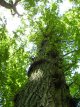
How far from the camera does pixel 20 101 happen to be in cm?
411

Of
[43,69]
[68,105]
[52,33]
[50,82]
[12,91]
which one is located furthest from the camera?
[52,33]

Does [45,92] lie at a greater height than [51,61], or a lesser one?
lesser

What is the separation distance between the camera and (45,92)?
4.29 m

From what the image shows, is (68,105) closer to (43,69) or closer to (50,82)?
(50,82)

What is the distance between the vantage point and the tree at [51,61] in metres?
4.23

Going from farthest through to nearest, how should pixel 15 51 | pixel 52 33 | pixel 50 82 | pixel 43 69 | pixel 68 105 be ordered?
1. pixel 15 51
2. pixel 52 33
3. pixel 43 69
4. pixel 50 82
5. pixel 68 105

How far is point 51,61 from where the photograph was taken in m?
6.04

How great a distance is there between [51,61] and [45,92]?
6.09 ft

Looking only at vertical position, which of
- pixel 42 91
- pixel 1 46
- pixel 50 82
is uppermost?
pixel 1 46

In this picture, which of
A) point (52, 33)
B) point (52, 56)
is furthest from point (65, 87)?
point (52, 33)

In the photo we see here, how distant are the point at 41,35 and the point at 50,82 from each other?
3537 millimetres

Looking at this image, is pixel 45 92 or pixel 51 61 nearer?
pixel 45 92

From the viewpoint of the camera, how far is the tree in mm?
4234

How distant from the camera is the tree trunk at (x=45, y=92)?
13.0 ft
